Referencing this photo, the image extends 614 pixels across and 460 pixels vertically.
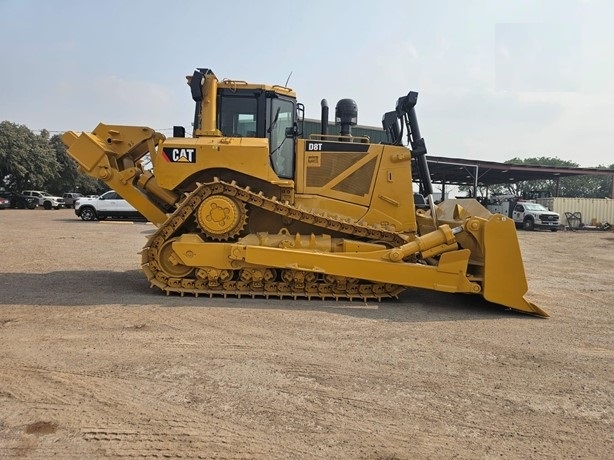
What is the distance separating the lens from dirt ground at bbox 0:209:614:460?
3.08 m

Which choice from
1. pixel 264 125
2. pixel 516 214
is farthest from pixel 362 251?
pixel 516 214

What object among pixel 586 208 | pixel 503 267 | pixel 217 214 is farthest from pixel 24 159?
pixel 586 208

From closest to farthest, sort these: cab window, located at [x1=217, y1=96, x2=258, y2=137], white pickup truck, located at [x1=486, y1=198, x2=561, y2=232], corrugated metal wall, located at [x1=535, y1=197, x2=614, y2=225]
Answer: cab window, located at [x1=217, y1=96, x2=258, y2=137] < white pickup truck, located at [x1=486, y1=198, x2=561, y2=232] < corrugated metal wall, located at [x1=535, y1=197, x2=614, y2=225]

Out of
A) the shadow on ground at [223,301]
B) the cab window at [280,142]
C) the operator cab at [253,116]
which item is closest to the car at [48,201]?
the shadow on ground at [223,301]

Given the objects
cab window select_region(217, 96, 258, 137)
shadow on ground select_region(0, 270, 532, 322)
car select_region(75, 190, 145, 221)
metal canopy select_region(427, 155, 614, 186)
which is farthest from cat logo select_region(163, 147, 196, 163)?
metal canopy select_region(427, 155, 614, 186)

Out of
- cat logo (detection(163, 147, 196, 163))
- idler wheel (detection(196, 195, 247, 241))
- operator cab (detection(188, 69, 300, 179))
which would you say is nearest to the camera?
idler wheel (detection(196, 195, 247, 241))

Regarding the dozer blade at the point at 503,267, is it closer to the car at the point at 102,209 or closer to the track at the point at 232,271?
the track at the point at 232,271

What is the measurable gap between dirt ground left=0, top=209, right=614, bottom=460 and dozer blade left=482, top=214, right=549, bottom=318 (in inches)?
11.4

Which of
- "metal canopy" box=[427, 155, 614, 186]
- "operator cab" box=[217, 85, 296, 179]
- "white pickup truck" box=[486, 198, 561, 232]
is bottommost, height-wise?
"white pickup truck" box=[486, 198, 561, 232]

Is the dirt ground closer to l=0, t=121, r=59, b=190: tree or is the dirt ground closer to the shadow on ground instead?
the shadow on ground

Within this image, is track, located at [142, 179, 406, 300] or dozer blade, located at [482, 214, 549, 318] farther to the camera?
track, located at [142, 179, 406, 300]

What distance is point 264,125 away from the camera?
293 inches

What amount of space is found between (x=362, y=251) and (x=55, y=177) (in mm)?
49304

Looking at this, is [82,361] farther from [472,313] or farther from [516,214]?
[516,214]
